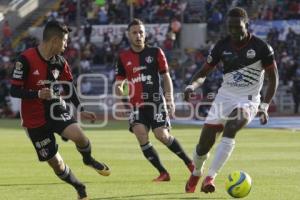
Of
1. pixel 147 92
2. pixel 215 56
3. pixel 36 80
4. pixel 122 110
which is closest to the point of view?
pixel 36 80

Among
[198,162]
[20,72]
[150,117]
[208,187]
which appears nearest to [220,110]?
[198,162]

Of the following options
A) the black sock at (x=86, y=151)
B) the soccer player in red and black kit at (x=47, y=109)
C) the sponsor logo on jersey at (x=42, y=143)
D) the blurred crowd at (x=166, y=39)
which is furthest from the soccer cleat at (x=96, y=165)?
the blurred crowd at (x=166, y=39)

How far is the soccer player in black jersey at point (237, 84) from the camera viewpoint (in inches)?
411

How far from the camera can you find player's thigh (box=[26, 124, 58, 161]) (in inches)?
404

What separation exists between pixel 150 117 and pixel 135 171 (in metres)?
1.64

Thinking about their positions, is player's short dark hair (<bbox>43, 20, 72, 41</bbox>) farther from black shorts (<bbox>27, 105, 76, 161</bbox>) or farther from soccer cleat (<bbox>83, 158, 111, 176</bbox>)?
soccer cleat (<bbox>83, 158, 111, 176</bbox>)

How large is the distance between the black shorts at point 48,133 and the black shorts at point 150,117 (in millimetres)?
2688

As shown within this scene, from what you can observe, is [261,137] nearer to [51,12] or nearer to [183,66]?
[183,66]

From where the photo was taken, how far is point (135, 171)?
14.2 m

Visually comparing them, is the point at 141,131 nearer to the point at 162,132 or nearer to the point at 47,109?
the point at 162,132

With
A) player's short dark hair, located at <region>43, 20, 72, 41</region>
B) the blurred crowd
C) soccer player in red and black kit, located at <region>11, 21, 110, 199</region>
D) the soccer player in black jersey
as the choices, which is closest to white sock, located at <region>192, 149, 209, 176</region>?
the soccer player in black jersey

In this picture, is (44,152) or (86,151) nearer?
(44,152)

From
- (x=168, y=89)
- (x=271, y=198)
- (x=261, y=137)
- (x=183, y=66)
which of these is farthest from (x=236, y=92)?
(x=183, y=66)

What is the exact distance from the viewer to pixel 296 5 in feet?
131
